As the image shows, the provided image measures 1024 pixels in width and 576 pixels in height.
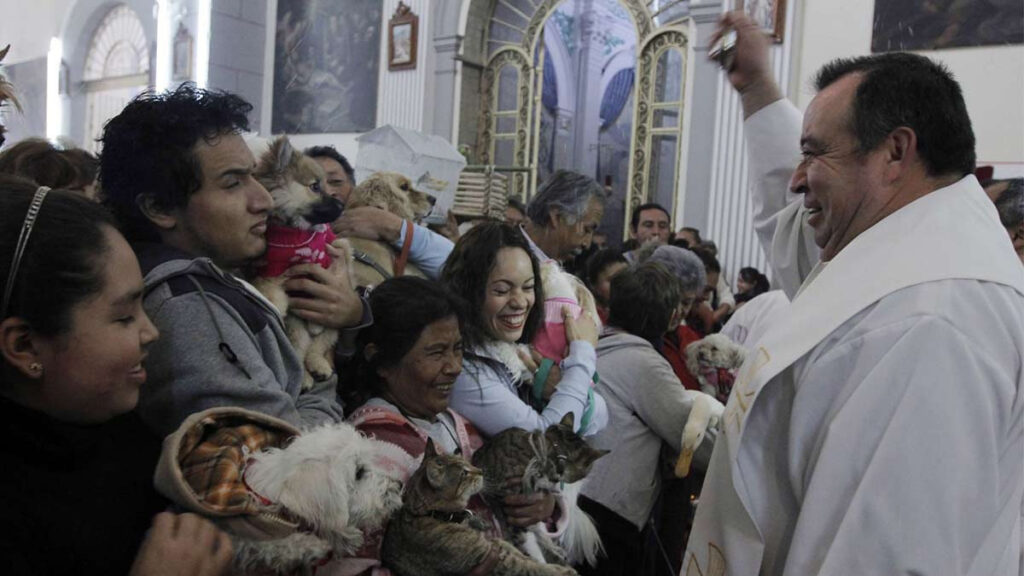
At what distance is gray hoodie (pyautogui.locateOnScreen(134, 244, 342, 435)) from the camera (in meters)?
1.55

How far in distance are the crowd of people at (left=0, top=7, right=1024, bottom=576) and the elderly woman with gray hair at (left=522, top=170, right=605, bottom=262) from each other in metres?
1.55

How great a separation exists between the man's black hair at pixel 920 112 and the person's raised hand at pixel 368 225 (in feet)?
5.63

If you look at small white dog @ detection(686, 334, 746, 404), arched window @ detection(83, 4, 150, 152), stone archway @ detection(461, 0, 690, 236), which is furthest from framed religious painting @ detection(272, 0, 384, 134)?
small white dog @ detection(686, 334, 746, 404)

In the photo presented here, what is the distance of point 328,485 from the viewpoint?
1.37m

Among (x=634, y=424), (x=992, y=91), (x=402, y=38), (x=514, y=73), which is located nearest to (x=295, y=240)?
(x=634, y=424)

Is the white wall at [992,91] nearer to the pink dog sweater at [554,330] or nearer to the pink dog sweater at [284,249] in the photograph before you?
the pink dog sweater at [554,330]

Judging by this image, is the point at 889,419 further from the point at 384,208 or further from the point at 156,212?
the point at 384,208

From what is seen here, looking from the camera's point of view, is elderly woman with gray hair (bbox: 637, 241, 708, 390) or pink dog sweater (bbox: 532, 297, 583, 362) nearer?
pink dog sweater (bbox: 532, 297, 583, 362)

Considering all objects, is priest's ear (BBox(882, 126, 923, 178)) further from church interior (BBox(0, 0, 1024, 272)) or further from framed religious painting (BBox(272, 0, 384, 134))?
framed religious painting (BBox(272, 0, 384, 134))

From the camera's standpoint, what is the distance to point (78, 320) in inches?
53.1

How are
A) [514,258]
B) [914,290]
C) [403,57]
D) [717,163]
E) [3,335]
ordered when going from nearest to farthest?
[3,335]
[914,290]
[514,258]
[717,163]
[403,57]

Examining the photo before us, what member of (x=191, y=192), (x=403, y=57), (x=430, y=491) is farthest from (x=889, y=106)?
(x=403, y=57)

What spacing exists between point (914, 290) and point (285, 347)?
4.31ft

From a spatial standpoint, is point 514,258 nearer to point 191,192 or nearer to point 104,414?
point 191,192
